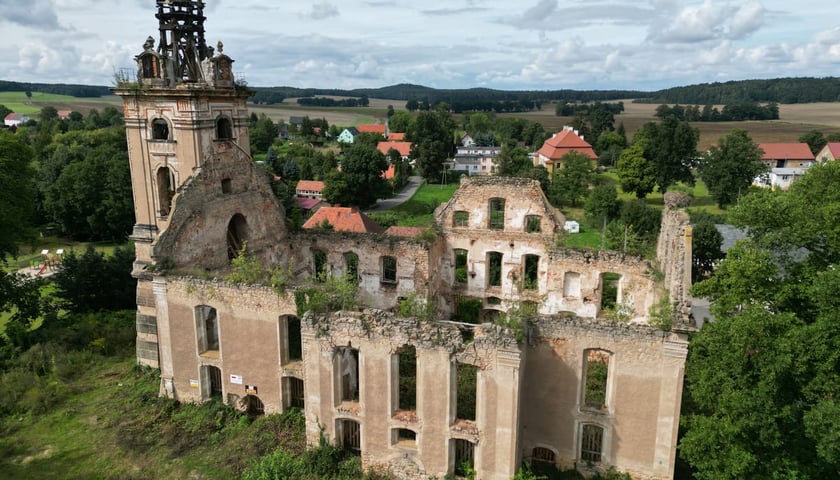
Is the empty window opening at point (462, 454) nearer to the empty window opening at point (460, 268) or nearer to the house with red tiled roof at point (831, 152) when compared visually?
the empty window opening at point (460, 268)

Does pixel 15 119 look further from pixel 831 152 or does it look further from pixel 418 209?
pixel 831 152

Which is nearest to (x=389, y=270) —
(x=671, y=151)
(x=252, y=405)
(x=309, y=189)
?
(x=252, y=405)

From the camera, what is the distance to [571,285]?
84.2 feet

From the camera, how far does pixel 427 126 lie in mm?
93375

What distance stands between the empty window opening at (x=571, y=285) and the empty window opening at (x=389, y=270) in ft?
24.9

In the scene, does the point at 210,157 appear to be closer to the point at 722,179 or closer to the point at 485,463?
the point at 485,463

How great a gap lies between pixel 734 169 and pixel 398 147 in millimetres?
60253

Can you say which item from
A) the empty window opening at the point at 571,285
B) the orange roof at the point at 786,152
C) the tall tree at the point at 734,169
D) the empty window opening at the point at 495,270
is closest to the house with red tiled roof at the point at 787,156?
the orange roof at the point at 786,152

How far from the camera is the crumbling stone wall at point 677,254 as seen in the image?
53.0 ft

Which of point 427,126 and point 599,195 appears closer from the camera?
point 599,195

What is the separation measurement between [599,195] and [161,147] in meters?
45.6

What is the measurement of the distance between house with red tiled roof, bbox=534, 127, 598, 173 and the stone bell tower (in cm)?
7254

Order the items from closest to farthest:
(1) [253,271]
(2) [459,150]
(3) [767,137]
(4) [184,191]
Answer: (1) [253,271]
(4) [184,191]
(2) [459,150]
(3) [767,137]

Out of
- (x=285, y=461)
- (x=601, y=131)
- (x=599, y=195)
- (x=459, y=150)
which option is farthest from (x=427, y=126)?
(x=285, y=461)
